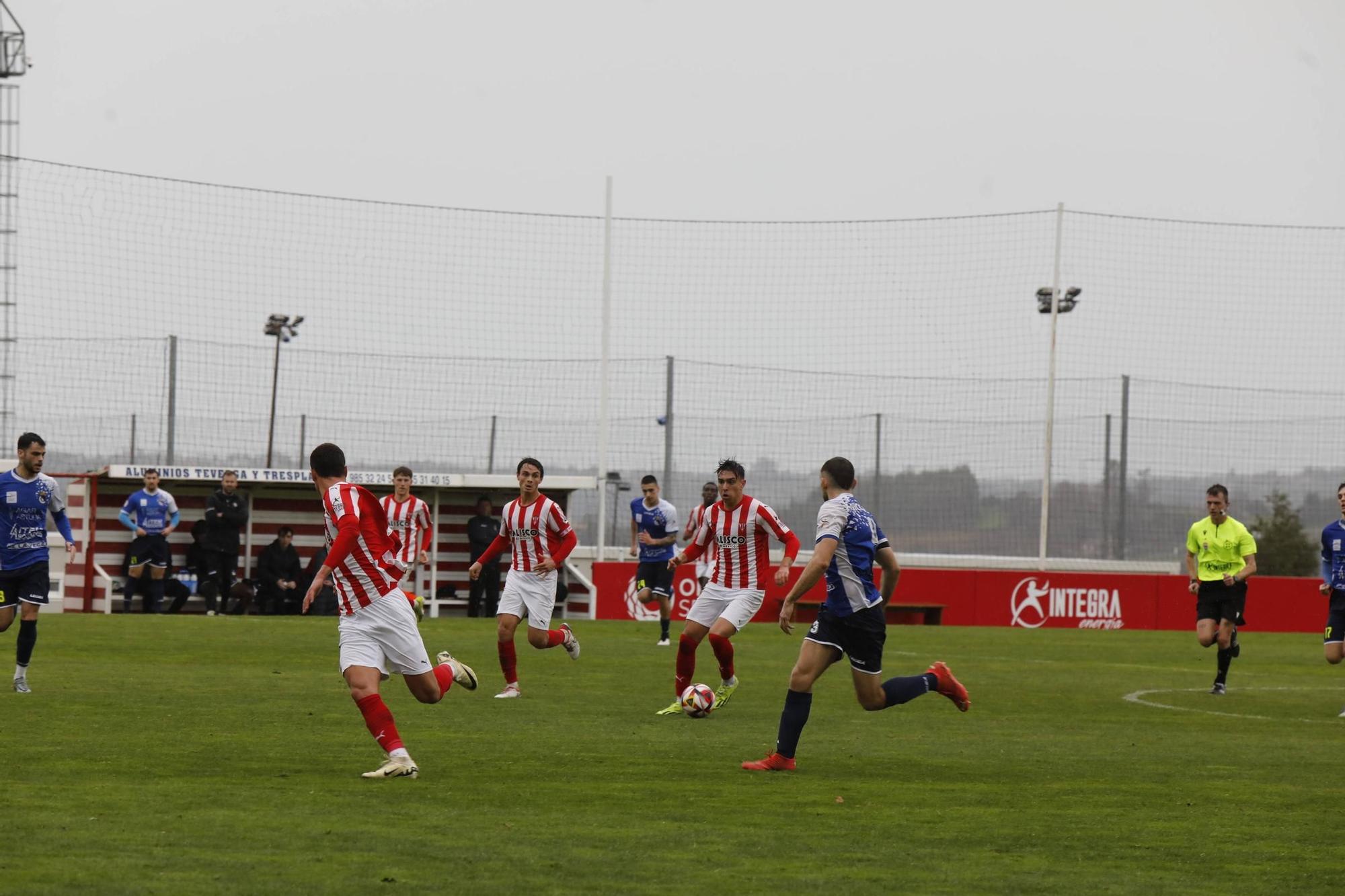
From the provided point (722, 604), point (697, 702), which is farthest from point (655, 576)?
point (697, 702)

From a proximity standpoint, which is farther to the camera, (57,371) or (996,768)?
(57,371)

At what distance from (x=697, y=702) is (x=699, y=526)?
2.77 m

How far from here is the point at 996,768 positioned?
10.6 m

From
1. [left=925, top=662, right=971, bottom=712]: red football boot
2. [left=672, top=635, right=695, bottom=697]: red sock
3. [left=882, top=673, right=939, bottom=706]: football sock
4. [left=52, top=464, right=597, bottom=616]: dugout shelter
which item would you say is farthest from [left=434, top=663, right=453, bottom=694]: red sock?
[left=52, top=464, right=597, bottom=616]: dugout shelter

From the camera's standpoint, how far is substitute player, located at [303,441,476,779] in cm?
935

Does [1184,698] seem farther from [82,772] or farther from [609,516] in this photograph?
[609,516]

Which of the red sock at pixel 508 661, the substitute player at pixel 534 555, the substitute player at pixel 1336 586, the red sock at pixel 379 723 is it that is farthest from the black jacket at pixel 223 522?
the red sock at pixel 379 723

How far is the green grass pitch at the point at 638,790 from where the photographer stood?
6.92 meters

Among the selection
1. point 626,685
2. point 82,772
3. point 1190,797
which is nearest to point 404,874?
point 82,772

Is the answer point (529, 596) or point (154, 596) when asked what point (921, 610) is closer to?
point (154, 596)

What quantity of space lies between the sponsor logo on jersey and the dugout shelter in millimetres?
8417

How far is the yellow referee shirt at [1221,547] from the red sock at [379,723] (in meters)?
10.6

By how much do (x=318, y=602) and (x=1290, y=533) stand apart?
20.7 meters

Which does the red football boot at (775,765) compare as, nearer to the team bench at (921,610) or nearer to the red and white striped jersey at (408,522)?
the red and white striped jersey at (408,522)
